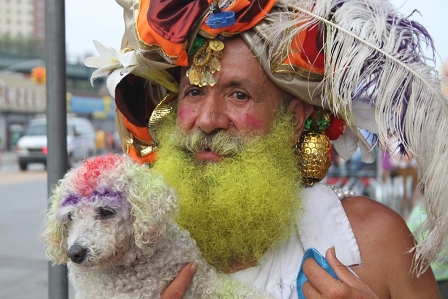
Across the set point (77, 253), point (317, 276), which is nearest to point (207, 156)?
point (317, 276)

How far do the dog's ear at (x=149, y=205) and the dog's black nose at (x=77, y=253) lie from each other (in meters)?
0.13

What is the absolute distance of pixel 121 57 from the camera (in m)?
2.01

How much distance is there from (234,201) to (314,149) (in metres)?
0.40

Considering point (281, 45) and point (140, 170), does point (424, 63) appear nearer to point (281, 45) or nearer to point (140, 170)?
point (281, 45)

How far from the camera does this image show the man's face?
178 centimetres

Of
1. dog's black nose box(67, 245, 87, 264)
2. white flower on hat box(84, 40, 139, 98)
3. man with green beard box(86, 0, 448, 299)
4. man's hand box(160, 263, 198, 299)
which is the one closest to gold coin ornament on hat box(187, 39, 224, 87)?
man with green beard box(86, 0, 448, 299)

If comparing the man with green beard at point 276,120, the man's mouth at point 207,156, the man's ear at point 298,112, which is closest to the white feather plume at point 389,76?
the man with green beard at point 276,120

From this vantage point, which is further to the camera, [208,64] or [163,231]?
[208,64]

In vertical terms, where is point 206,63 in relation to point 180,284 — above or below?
above

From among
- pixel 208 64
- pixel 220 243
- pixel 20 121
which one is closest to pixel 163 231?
pixel 220 243

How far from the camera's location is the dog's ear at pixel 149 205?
4.33ft

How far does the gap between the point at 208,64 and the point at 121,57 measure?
379mm

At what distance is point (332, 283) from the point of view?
1503mm

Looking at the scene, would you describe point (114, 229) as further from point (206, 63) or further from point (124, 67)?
point (124, 67)
